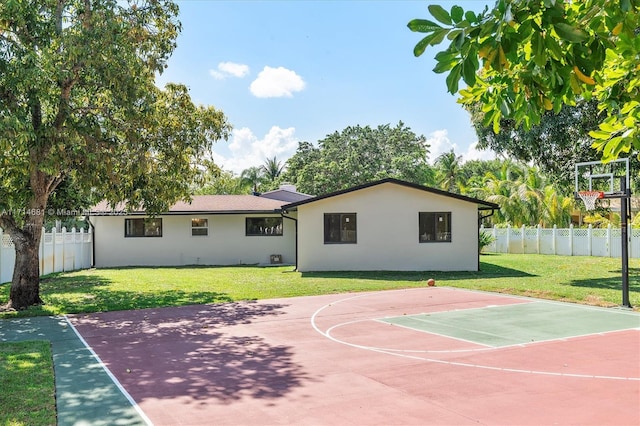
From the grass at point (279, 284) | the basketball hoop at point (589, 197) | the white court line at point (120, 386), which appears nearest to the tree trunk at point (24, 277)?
the grass at point (279, 284)

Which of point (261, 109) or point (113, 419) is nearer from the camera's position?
point (113, 419)

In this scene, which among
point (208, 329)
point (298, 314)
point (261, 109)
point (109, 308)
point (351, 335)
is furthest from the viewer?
point (261, 109)

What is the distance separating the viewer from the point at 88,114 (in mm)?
13141

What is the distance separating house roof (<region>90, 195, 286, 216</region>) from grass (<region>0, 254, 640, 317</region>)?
3335 millimetres

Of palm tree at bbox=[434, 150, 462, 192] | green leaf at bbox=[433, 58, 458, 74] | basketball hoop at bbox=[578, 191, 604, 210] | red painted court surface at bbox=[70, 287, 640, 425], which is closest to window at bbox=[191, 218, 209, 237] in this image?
red painted court surface at bbox=[70, 287, 640, 425]

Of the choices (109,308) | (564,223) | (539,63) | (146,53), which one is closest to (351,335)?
(109,308)

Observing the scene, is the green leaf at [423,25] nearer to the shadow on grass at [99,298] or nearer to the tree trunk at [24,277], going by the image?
the shadow on grass at [99,298]

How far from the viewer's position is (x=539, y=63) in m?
2.71

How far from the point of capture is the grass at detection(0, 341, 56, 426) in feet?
18.5

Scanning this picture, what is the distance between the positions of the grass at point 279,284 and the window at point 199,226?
324 cm

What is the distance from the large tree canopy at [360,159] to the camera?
46.0m

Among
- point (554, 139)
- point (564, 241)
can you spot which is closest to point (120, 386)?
point (554, 139)

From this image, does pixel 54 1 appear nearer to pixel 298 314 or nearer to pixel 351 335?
pixel 298 314

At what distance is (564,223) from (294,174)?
27.5 m
